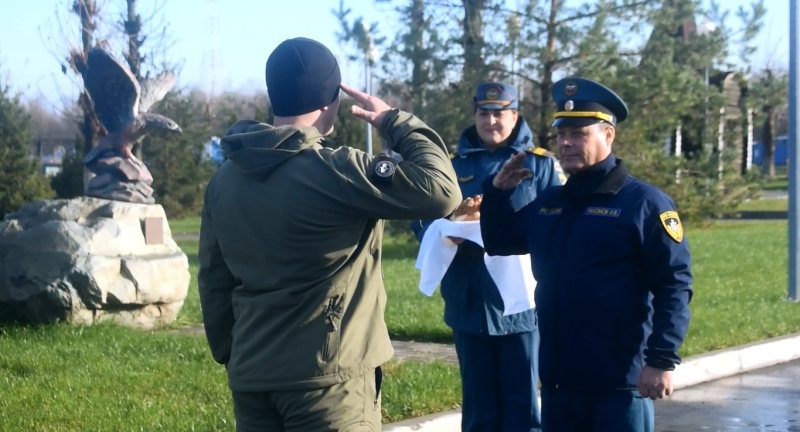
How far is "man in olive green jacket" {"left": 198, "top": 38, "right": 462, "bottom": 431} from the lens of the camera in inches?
111

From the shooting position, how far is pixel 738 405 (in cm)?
694

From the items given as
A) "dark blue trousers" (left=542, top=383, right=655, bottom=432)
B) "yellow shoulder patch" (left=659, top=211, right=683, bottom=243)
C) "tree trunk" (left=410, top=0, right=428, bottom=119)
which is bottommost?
"dark blue trousers" (left=542, top=383, right=655, bottom=432)

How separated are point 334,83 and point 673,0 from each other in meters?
14.3

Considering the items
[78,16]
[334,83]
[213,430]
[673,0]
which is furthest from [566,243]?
[78,16]

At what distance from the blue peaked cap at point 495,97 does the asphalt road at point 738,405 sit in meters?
2.39

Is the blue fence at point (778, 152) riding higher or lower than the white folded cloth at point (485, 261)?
higher

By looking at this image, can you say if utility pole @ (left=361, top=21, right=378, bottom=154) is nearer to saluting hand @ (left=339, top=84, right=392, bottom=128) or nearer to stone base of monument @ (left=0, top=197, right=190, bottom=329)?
stone base of monument @ (left=0, top=197, right=190, bottom=329)

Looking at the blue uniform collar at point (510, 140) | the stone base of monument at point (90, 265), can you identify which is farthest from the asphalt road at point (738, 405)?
the stone base of monument at point (90, 265)

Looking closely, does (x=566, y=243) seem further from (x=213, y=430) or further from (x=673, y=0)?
(x=673, y=0)

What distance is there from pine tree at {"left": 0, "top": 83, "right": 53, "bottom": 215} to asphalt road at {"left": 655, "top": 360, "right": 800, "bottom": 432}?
24.3 m

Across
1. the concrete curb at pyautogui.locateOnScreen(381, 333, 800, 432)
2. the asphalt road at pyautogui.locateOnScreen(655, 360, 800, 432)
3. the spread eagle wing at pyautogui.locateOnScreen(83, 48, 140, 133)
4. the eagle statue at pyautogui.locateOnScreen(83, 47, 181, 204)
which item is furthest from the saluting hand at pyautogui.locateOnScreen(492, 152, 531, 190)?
the spread eagle wing at pyautogui.locateOnScreen(83, 48, 140, 133)

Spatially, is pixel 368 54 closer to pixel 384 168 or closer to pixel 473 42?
pixel 473 42

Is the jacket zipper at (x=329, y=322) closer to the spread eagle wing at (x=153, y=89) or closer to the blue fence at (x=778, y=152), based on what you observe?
the spread eagle wing at (x=153, y=89)

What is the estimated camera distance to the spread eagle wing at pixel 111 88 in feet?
34.4
